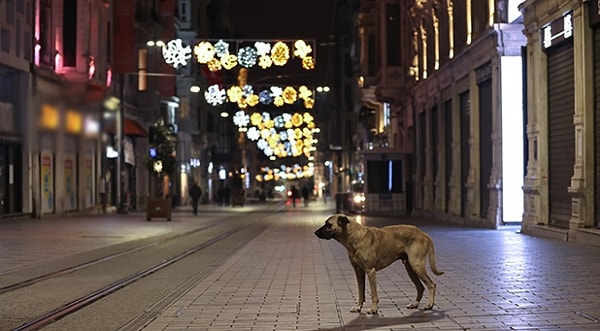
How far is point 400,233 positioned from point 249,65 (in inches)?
966

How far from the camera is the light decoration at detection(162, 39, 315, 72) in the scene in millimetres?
33406

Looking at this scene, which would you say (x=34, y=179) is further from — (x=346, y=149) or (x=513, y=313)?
(x=346, y=149)

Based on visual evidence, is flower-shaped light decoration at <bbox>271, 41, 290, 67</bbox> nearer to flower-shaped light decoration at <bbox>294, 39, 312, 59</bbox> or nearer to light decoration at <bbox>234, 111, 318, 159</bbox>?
flower-shaped light decoration at <bbox>294, 39, 312, 59</bbox>

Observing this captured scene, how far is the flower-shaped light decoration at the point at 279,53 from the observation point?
33938 mm

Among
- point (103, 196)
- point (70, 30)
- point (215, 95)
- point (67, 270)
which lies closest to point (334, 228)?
point (67, 270)

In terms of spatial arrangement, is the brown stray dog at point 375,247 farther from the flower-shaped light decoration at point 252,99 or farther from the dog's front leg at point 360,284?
the flower-shaped light decoration at point 252,99

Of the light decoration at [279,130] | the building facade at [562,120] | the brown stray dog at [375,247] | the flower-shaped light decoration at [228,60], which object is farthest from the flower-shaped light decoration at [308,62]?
the brown stray dog at [375,247]

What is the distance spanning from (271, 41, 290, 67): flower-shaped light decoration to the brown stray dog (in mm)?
24319

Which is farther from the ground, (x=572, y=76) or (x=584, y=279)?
(x=572, y=76)

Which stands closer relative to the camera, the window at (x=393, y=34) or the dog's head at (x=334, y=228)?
the dog's head at (x=334, y=228)

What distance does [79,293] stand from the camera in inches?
507

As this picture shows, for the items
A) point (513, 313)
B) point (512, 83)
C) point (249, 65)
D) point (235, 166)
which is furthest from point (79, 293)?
point (235, 166)

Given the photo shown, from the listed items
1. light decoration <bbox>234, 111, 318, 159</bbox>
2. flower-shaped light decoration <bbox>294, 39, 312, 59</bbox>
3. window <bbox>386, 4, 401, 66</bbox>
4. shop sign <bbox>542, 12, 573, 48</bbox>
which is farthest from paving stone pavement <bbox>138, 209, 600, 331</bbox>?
light decoration <bbox>234, 111, 318, 159</bbox>

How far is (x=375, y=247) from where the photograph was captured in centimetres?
979
